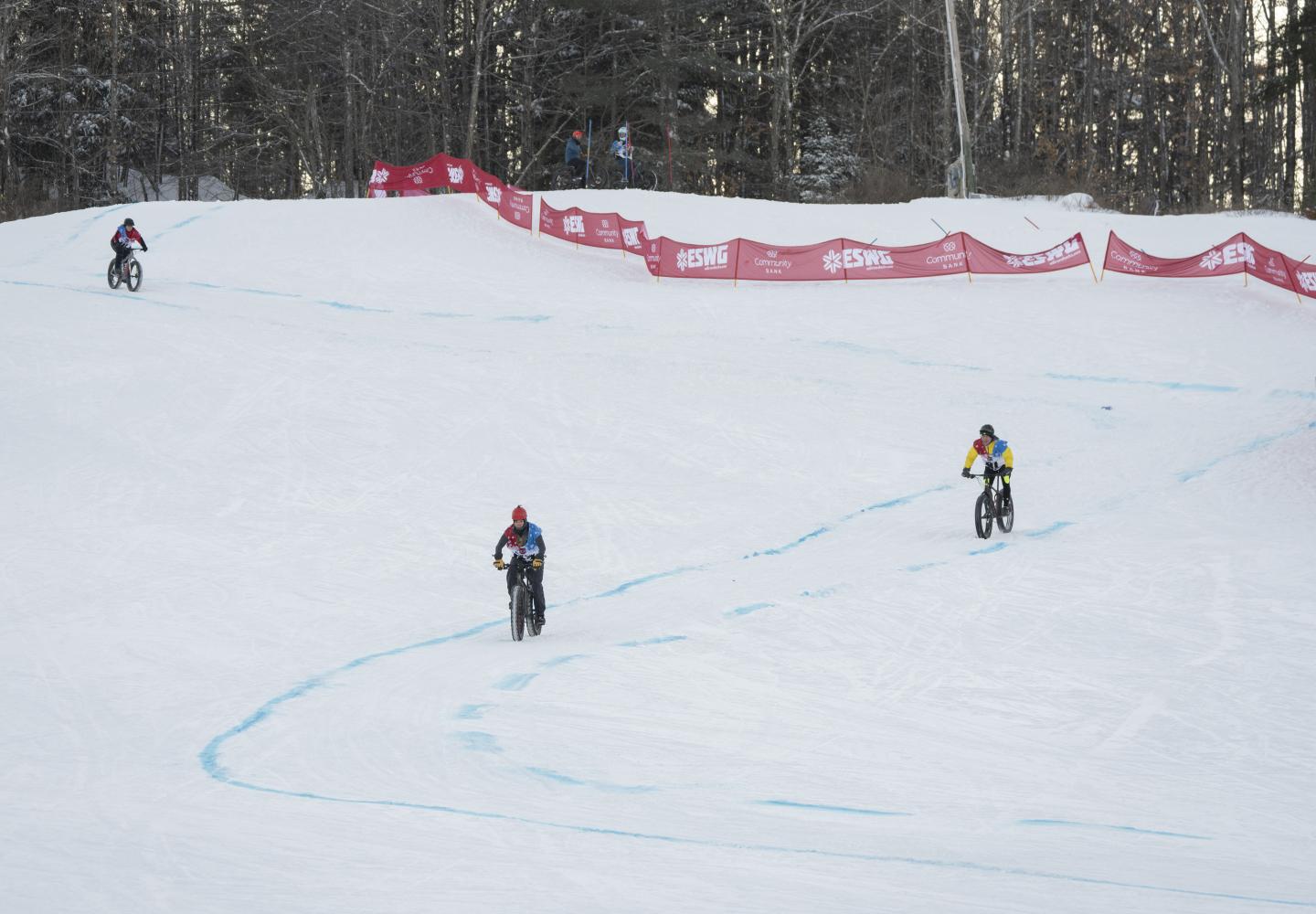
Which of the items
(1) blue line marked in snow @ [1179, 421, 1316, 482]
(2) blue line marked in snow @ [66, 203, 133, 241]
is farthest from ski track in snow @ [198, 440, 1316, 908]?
(2) blue line marked in snow @ [66, 203, 133, 241]

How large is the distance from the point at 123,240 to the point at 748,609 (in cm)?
1860

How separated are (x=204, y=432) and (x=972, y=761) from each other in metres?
14.5

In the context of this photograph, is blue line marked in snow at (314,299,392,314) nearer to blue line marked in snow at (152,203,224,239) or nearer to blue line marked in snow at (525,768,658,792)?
blue line marked in snow at (152,203,224,239)

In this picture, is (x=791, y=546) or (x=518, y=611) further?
(x=791, y=546)

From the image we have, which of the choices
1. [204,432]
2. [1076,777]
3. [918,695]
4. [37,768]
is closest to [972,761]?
[1076,777]

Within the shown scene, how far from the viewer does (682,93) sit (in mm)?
46625

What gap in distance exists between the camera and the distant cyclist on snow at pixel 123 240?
25297mm

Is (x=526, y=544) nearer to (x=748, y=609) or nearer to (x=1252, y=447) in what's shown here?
(x=748, y=609)

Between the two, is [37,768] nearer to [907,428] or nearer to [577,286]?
[907,428]

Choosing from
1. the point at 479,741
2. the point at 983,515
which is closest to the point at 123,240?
the point at 983,515

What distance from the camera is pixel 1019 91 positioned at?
47.8m

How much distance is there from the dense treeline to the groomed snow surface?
50.7ft

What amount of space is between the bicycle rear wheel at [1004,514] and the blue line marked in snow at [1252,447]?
404cm

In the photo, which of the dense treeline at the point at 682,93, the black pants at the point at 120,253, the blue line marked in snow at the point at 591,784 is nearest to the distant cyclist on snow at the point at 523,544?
the blue line marked in snow at the point at 591,784
